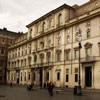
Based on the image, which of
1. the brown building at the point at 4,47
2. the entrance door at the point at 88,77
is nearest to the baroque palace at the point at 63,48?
the entrance door at the point at 88,77

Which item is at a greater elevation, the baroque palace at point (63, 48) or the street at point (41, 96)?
the baroque palace at point (63, 48)

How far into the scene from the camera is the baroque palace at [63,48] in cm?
4622

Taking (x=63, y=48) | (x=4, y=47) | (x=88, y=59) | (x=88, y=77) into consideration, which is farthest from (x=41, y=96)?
(x=4, y=47)

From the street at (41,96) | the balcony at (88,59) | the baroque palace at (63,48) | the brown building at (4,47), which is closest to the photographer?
the street at (41,96)

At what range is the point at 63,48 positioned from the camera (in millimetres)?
54844

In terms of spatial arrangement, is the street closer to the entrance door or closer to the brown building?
the entrance door

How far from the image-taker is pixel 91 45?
46.4m

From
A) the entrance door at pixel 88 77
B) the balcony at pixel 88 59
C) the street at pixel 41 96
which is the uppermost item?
the balcony at pixel 88 59

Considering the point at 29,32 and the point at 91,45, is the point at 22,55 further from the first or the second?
the point at 91,45

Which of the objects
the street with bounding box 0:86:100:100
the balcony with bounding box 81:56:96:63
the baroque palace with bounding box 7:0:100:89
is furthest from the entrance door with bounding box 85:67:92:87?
the street with bounding box 0:86:100:100

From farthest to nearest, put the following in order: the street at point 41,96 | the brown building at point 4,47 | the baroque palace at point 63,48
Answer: the brown building at point 4,47
the baroque palace at point 63,48
the street at point 41,96

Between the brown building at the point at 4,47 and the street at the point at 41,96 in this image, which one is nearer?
the street at the point at 41,96

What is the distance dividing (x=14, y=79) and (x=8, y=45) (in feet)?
56.3

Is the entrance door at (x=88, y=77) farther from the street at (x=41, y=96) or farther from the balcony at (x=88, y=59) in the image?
the street at (x=41, y=96)
